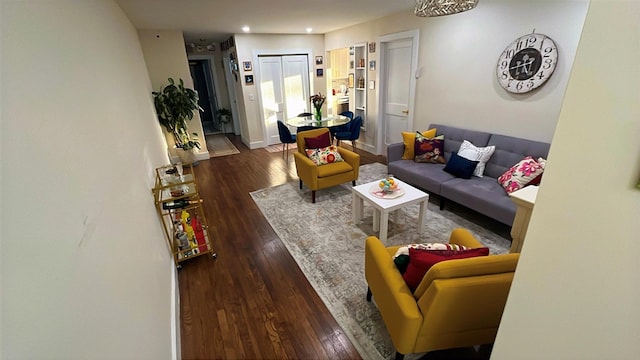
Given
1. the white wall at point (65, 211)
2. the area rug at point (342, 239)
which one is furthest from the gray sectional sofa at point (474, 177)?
the white wall at point (65, 211)

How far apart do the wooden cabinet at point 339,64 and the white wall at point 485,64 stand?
1.75 m

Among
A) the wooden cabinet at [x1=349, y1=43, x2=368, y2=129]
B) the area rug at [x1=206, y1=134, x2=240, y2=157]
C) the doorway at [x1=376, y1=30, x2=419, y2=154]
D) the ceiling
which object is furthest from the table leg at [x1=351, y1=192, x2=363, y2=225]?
the area rug at [x1=206, y1=134, x2=240, y2=157]

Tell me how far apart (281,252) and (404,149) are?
7.62 ft

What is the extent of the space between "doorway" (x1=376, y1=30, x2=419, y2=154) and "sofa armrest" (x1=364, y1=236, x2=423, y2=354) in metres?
3.34

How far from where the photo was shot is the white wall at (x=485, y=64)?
255cm

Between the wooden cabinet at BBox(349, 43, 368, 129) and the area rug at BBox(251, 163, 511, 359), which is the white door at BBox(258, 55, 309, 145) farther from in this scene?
the area rug at BBox(251, 163, 511, 359)

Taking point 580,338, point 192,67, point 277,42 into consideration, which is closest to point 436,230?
point 580,338

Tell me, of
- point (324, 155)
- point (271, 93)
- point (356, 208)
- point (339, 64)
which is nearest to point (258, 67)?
point (271, 93)

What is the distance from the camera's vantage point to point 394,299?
141cm

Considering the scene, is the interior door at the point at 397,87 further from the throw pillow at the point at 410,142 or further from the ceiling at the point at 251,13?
the throw pillow at the point at 410,142

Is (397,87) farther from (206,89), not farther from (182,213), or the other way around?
(206,89)

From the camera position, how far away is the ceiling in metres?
3.12

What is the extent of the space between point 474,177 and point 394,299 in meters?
2.38

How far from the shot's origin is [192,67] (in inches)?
308
